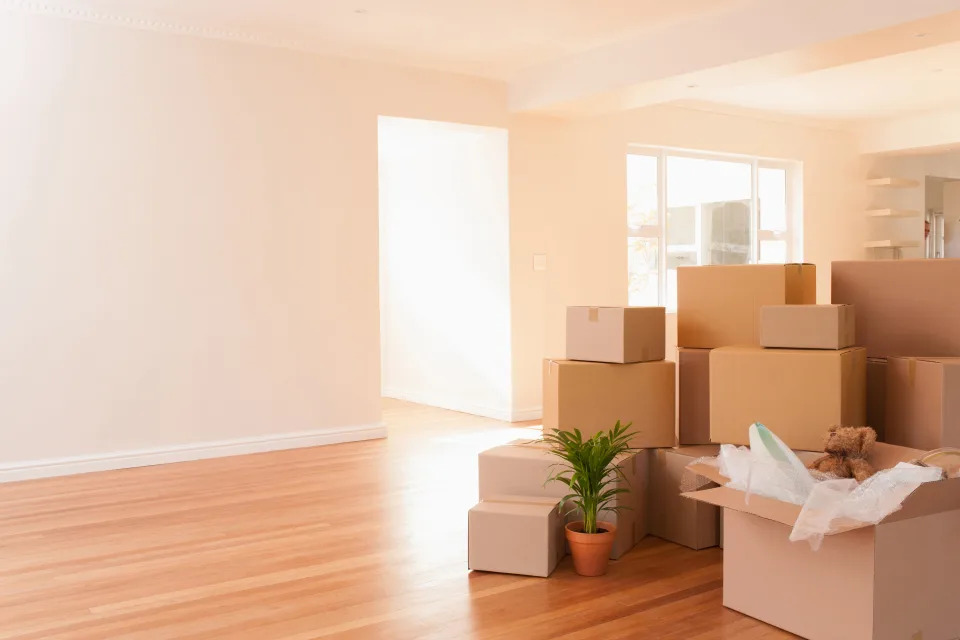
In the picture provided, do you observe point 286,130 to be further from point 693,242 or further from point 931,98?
point 931,98

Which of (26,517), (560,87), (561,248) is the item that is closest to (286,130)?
(560,87)

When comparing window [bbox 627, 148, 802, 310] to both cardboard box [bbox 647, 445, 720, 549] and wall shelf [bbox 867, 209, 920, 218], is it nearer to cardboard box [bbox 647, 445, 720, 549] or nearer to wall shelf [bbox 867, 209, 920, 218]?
wall shelf [bbox 867, 209, 920, 218]

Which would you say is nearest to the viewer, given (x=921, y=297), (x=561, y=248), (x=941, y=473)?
(x=941, y=473)

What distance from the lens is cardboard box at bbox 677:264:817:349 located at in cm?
357

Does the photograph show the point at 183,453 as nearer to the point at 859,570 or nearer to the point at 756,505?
the point at 756,505

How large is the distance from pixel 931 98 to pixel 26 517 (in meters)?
7.18

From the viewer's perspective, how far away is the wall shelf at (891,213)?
342 inches

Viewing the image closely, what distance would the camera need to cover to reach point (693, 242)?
7535 mm

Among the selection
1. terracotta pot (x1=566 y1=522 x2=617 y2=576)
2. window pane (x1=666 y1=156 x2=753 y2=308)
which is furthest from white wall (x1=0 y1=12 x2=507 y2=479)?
terracotta pot (x1=566 y1=522 x2=617 y2=576)

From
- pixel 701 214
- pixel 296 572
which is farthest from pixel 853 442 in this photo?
pixel 701 214

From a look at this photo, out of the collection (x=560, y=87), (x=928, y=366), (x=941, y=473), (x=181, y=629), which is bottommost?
(x=181, y=629)

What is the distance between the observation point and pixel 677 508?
11.3 feet

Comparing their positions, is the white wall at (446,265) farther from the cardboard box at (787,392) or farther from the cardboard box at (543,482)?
the cardboard box at (787,392)

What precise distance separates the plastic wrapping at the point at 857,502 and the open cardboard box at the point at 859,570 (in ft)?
0.09
